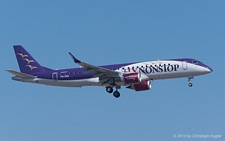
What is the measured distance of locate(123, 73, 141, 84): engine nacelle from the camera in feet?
220

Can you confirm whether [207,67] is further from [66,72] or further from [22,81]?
[22,81]

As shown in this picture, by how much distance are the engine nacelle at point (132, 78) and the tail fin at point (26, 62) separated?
44.5ft

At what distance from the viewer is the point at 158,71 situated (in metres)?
67.2

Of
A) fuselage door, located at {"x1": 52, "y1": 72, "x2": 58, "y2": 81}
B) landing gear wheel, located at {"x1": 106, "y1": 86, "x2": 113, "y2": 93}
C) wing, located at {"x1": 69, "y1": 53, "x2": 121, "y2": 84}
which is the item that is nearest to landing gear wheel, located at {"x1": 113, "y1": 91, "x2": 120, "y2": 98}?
landing gear wheel, located at {"x1": 106, "y1": 86, "x2": 113, "y2": 93}

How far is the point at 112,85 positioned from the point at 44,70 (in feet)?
34.9

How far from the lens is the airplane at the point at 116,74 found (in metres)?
67.2

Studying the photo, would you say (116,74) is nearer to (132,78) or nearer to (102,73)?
(102,73)

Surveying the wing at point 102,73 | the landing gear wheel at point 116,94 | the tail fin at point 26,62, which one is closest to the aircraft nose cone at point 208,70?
the wing at point 102,73

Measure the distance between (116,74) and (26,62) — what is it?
598 inches

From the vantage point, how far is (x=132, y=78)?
67250 millimetres

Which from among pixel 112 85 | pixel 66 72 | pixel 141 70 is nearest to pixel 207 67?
pixel 141 70

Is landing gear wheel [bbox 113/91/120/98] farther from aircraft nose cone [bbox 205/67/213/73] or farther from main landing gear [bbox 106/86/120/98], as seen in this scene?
aircraft nose cone [bbox 205/67/213/73]

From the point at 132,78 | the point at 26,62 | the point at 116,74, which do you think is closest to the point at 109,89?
the point at 116,74

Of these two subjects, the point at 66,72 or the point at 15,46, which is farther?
the point at 15,46
